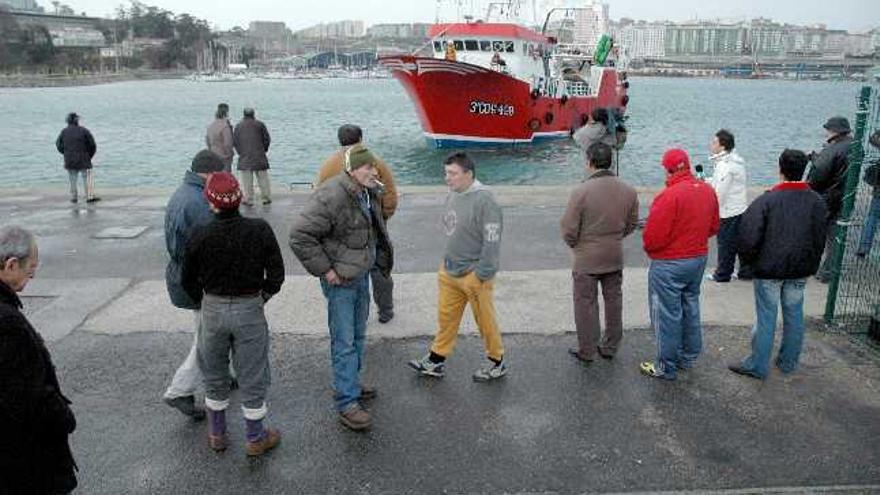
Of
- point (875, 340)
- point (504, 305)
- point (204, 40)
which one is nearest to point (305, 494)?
point (504, 305)

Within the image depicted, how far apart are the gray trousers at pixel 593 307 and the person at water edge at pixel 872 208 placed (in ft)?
7.40

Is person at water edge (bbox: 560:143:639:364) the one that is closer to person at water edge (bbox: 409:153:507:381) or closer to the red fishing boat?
person at water edge (bbox: 409:153:507:381)

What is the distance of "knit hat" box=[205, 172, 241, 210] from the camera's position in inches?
139

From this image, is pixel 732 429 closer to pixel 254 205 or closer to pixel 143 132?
pixel 254 205

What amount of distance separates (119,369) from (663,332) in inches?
160

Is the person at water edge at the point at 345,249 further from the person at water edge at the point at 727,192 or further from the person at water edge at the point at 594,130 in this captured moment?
the person at water edge at the point at 594,130

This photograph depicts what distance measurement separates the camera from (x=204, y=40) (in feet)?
587

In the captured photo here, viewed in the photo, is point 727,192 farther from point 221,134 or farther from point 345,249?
point 221,134

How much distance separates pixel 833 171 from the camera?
6492 millimetres

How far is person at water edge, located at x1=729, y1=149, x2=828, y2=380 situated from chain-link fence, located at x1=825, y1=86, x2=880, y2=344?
101cm

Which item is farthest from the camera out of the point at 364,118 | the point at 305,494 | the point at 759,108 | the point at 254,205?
the point at 759,108

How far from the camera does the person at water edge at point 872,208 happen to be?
209 inches

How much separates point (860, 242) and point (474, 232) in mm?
3828

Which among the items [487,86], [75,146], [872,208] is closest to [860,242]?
[872,208]
